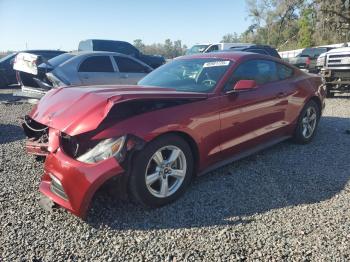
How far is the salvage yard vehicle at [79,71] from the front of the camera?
7.54 metres

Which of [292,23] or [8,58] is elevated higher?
[292,23]

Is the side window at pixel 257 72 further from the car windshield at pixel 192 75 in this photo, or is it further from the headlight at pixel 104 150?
the headlight at pixel 104 150

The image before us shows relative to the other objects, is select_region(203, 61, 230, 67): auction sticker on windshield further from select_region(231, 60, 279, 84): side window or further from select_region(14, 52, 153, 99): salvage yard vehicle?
select_region(14, 52, 153, 99): salvage yard vehicle

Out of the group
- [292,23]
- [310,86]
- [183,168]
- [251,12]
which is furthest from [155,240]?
[251,12]

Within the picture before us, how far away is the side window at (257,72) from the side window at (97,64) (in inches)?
199

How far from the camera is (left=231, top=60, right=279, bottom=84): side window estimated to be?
14.4 ft

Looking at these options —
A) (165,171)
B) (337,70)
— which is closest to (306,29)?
(337,70)

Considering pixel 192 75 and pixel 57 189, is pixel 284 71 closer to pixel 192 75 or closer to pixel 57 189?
pixel 192 75

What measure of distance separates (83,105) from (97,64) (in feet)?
19.0

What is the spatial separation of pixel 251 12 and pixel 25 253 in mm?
71079

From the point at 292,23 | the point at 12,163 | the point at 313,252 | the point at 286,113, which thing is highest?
the point at 292,23

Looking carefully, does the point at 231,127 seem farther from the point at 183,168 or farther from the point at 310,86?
the point at 310,86

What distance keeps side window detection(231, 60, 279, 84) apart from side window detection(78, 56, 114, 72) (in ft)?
16.6

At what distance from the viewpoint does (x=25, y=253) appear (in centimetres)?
272
